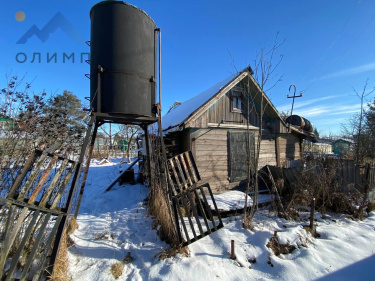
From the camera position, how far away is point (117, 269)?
112 inches

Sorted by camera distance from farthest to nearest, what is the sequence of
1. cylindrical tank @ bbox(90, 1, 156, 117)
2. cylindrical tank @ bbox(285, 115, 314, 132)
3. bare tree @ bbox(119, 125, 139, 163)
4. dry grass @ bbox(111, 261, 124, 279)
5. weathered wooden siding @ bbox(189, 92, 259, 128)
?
bare tree @ bbox(119, 125, 139, 163)
cylindrical tank @ bbox(285, 115, 314, 132)
weathered wooden siding @ bbox(189, 92, 259, 128)
cylindrical tank @ bbox(90, 1, 156, 117)
dry grass @ bbox(111, 261, 124, 279)

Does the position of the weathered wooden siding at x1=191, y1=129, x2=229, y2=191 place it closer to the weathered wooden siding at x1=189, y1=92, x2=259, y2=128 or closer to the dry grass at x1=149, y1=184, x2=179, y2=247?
the weathered wooden siding at x1=189, y1=92, x2=259, y2=128

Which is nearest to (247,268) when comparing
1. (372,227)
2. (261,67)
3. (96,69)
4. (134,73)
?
(372,227)

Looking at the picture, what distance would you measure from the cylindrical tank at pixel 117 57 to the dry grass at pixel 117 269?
2852 millimetres

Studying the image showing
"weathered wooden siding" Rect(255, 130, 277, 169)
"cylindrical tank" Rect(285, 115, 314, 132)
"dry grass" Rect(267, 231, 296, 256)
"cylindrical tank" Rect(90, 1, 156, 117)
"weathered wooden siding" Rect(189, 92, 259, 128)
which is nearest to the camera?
"dry grass" Rect(267, 231, 296, 256)

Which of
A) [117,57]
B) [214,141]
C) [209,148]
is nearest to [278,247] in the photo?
[209,148]

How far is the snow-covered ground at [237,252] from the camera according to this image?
9.22 ft

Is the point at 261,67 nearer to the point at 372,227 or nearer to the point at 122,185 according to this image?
the point at 372,227

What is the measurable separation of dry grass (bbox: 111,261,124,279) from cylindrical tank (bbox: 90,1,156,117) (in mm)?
2852

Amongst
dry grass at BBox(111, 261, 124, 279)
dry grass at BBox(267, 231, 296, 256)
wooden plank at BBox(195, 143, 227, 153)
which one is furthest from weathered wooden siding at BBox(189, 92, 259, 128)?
dry grass at BBox(111, 261, 124, 279)

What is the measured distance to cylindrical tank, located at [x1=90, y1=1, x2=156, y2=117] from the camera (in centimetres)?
369

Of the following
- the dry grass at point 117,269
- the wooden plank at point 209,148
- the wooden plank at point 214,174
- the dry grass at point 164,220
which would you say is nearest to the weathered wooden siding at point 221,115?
the wooden plank at point 209,148

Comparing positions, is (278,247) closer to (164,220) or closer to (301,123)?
(164,220)

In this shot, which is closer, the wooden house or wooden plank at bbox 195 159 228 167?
the wooden house
